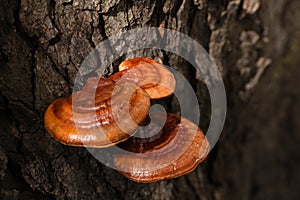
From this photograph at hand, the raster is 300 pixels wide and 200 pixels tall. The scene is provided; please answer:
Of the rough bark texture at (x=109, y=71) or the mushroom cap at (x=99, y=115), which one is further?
the rough bark texture at (x=109, y=71)

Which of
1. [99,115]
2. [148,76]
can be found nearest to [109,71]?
[148,76]

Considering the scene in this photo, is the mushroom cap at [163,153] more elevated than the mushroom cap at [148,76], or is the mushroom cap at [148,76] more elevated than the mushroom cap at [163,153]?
the mushroom cap at [148,76]

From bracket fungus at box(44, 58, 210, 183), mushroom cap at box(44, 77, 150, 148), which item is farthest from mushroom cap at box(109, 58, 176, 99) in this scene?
mushroom cap at box(44, 77, 150, 148)

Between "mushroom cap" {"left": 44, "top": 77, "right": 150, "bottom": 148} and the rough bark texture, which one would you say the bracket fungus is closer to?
"mushroom cap" {"left": 44, "top": 77, "right": 150, "bottom": 148}

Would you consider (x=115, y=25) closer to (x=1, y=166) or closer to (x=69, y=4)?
(x=69, y=4)

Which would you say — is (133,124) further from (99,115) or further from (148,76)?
(148,76)

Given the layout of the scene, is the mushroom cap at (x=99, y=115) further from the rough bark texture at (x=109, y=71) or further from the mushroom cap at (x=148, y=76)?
the rough bark texture at (x=109, y=71)

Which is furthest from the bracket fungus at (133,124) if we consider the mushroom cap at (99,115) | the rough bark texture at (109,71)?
the rough bark texture at (109,71)

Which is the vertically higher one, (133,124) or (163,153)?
(133,124)
